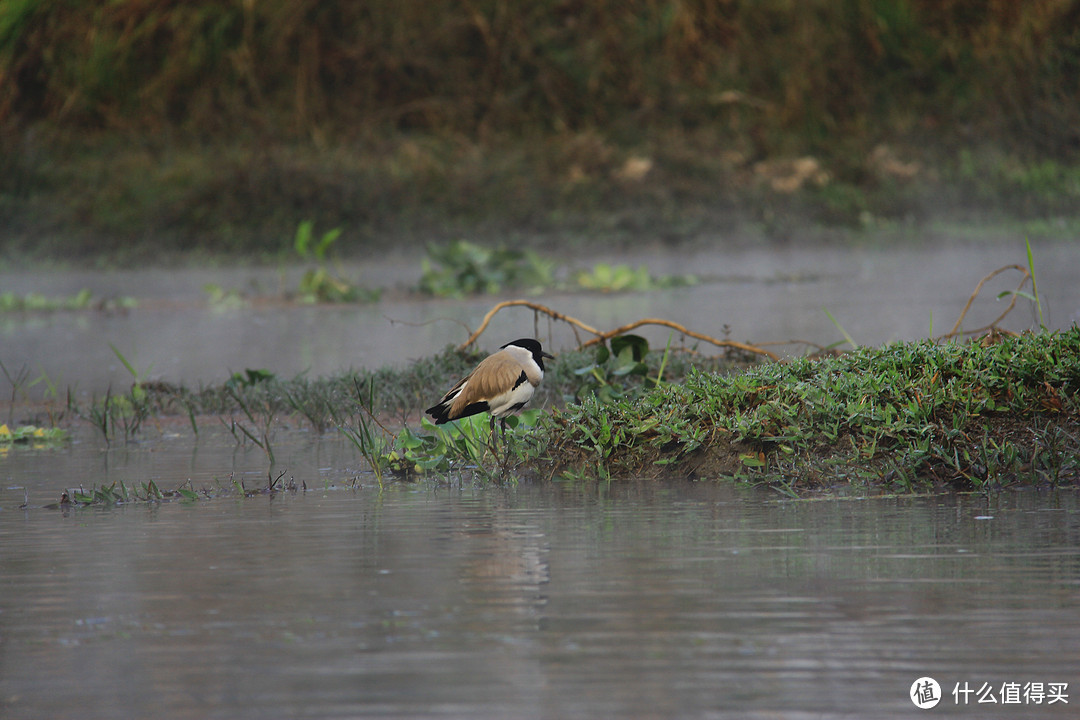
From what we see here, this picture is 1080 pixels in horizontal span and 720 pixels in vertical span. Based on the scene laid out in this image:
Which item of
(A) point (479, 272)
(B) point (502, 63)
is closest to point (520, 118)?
(B) point (502, 63)

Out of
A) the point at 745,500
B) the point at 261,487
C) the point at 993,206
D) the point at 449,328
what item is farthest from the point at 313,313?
the point at 993,206

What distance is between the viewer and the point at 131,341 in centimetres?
1119

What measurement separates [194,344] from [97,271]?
25.1ft

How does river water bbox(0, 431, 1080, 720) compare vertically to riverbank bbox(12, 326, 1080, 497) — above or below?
below

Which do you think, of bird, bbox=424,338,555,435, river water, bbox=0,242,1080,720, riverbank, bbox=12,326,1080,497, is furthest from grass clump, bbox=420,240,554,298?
bird, bbox=424,338,555,435

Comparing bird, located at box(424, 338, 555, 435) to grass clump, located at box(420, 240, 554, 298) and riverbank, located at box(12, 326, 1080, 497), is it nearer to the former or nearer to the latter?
riverbank, located at box(12, 326, 1080, 497)

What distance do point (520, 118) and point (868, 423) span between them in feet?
55.5

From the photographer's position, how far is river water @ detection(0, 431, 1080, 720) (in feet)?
8.05

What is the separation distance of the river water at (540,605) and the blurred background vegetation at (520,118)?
14273 millimetres

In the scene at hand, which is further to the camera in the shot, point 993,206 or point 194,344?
point 993,206

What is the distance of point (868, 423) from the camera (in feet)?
15.7

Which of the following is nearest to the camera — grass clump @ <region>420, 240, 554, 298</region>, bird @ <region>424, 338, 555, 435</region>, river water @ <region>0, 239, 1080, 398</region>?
bird @ <region>424, 338, 555, 435</region>

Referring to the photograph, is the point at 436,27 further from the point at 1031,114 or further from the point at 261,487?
the point at 261,487

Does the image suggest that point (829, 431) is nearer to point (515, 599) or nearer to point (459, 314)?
point (515, 599)
